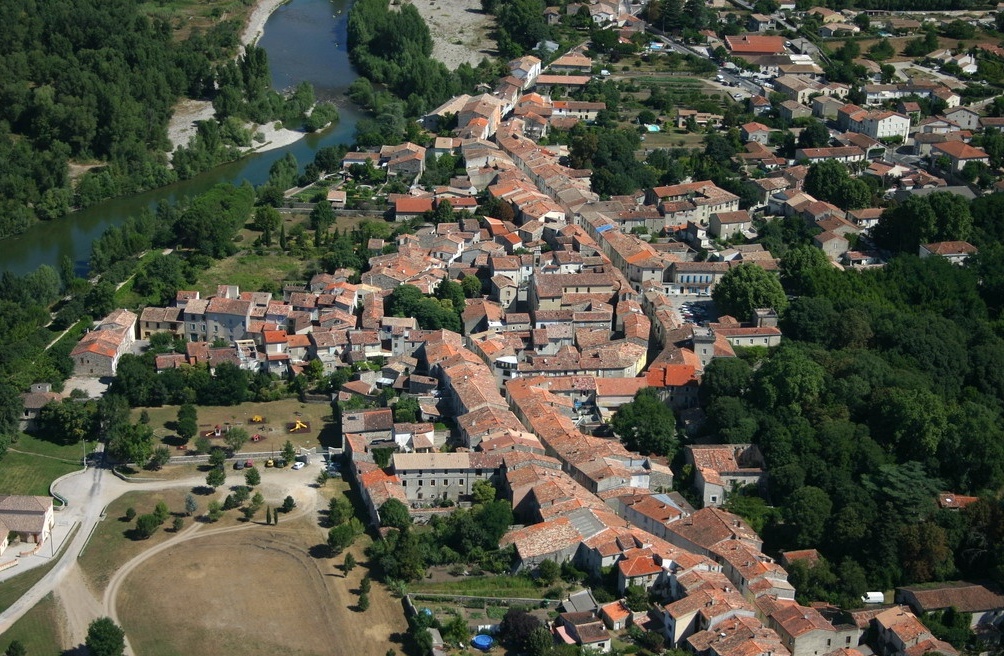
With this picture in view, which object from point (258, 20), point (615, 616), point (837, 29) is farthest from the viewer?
point (258, 20)

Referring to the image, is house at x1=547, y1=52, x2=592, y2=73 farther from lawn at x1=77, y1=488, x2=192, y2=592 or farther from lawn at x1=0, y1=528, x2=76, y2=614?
lawn at x1=0, y1=528, x2=76, y2=614

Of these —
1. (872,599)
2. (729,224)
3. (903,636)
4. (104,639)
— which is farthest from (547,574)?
(729,224)

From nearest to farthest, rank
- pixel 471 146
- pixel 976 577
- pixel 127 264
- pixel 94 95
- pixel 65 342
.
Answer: pixel 976 577 < pixel 65 342 < pixel 127 264 < pixel 471 146 < pixel 94 95

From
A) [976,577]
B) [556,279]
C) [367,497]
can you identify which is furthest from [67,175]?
[976,577]

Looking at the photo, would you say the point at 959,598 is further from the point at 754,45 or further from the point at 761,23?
the point at 761,23

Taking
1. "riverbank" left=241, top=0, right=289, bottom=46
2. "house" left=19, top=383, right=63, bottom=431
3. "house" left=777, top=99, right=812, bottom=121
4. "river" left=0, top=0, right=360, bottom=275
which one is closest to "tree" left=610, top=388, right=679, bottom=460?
"house" left=19, top=383, right=63, bottom=431

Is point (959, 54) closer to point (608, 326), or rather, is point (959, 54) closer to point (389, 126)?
point (389, 126)
